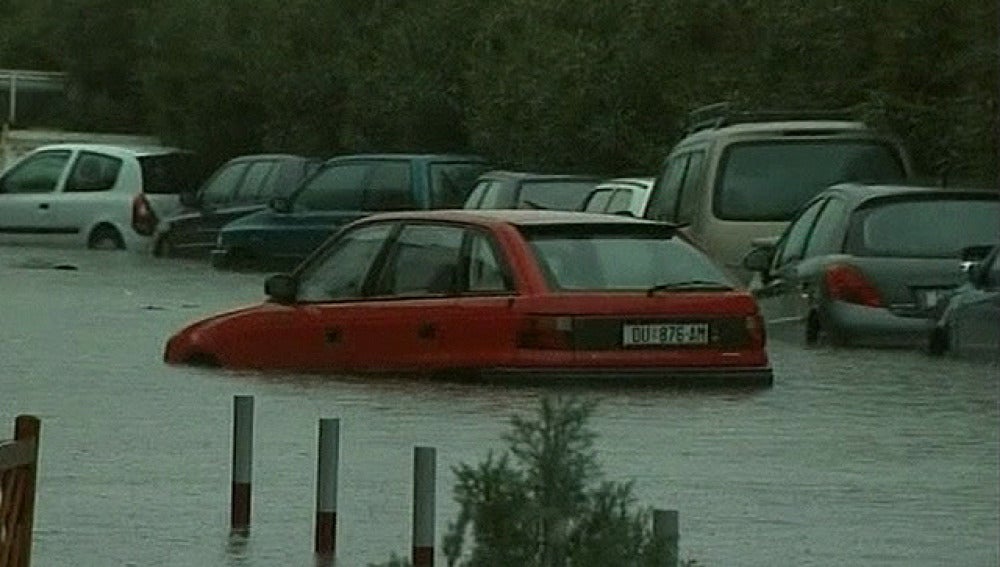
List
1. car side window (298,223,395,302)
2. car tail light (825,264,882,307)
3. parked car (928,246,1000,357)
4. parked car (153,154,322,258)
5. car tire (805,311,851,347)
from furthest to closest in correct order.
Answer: parked car (153,154,322,258)
car tire (805,311,851,347)
car tail light (825,264,882,307)
parked car (928,246,1000,357)
car side window (298,223,395,302)

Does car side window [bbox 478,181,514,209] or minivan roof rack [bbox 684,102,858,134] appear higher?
minivan roof rack [bbox 684,102,858,134]

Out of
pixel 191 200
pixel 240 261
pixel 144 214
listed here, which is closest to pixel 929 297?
pixel 240 261

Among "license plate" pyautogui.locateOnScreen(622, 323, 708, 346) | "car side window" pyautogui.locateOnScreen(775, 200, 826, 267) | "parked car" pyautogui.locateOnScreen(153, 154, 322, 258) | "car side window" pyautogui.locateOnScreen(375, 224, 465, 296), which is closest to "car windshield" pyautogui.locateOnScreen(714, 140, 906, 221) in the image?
"car side window" pyautogui.locateOnScreen(775, 200, 826, 267)

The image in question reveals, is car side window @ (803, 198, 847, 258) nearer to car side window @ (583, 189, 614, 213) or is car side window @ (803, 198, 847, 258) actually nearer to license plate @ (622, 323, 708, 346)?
license plate @ (622, 323, 708, 346)

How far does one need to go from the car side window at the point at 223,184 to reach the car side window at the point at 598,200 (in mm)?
15811

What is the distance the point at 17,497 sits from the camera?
9.37 metres

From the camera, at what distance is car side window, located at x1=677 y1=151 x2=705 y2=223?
26.7m

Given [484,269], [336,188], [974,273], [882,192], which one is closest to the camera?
[484,269]

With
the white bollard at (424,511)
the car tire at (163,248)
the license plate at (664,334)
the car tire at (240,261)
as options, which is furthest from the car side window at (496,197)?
the white bollard at (424,511)

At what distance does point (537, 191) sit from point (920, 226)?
29.7ft

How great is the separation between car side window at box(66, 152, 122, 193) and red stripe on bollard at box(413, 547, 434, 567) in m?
35.0

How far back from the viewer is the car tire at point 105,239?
4697 cm

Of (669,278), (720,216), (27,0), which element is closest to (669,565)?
(669,278)

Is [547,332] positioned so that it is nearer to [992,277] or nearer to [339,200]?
[992,277]
